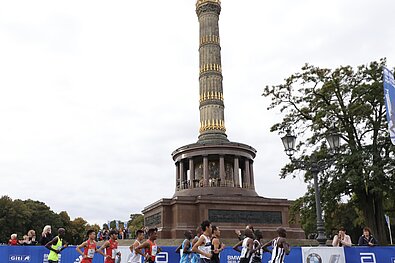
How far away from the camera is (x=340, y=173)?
23.6m

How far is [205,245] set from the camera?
791cm

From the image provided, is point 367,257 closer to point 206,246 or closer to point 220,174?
point 206,246

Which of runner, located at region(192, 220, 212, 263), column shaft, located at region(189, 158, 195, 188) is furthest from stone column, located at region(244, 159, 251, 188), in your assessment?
runner, located at region(192, 220, 212, 263)

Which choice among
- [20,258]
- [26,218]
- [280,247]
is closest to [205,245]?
[280,247]

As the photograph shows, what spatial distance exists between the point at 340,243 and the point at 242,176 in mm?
19450

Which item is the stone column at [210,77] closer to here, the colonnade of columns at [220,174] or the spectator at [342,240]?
the colonnade of columns at [220,174]

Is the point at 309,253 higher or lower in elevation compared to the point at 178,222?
lower

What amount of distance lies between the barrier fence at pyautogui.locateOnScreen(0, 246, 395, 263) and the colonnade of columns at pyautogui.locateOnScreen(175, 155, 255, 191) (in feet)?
53.3

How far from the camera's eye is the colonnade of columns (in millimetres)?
30156

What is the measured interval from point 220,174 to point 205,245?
22.3m

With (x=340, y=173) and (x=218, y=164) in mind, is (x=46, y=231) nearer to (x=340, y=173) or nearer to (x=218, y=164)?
(x=340, y=173)

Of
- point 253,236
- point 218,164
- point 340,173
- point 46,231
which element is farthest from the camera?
point 218,164

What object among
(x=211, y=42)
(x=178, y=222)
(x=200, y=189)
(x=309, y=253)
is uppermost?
(x=211, y=42)

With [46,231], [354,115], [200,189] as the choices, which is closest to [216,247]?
[46,231]
